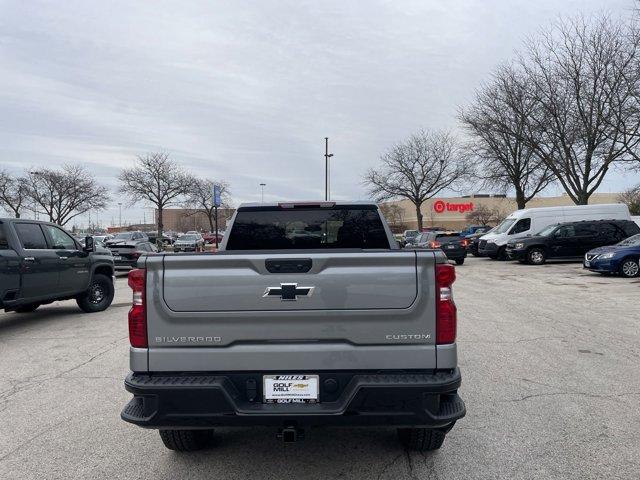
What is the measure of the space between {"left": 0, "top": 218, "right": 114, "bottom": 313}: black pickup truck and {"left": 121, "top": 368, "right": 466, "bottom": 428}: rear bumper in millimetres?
6028

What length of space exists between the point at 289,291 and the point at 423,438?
154 centimetres

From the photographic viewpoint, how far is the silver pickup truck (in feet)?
9.61

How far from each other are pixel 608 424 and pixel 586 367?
190 centimetres

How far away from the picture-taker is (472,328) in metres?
8.26

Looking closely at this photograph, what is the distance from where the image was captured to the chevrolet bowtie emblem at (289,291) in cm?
296

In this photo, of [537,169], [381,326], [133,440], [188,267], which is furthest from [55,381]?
[537,169]

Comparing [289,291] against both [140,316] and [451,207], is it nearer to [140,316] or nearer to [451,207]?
[140,316]

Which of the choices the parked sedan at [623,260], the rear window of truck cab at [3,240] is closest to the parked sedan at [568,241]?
the parked sedan at [623,260]

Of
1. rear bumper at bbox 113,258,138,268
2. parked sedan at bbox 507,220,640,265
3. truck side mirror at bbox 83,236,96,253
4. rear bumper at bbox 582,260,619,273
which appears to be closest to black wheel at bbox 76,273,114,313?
truck side mirror at bbox 83,236,96,253

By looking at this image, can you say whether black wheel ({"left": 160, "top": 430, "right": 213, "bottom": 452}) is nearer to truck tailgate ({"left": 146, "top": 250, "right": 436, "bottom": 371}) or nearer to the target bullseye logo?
truck tailgate ({"left": 146, "top": 250, "right": 436, "bottom": 371})

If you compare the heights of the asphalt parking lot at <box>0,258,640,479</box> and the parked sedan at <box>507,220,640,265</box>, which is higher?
the parked sedan at <box>507,220,640,265</box>

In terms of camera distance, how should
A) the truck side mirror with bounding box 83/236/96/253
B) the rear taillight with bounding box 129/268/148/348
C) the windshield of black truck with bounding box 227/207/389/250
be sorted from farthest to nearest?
1. the truck side mirror with bounding box 83/236/96/253
2. the windshield of black truck with bounding box 227/207/389/250
3. the rear taillight with bounding box 129/268/148/348

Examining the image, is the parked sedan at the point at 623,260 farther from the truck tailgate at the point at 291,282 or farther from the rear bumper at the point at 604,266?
the truck tailgate at the point at 291,282

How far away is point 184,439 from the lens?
360 cm
